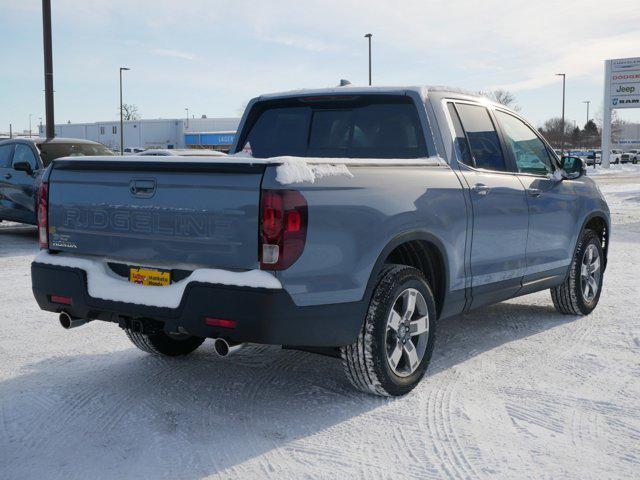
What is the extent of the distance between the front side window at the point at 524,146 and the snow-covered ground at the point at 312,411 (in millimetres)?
1338

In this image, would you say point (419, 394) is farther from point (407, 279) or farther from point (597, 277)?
point (597, 277)

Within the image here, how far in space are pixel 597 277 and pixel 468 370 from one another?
2.55m

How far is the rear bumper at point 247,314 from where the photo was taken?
3.71m

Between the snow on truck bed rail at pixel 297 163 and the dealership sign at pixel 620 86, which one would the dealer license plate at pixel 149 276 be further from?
→ the dealership sign at pixel 620 86

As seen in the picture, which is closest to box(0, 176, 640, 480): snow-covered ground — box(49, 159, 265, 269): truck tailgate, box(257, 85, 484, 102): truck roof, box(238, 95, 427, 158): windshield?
box(49, 159, 265, 269): truck tailgate

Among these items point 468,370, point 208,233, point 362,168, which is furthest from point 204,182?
point 468,370

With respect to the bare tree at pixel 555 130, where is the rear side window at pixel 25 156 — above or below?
below

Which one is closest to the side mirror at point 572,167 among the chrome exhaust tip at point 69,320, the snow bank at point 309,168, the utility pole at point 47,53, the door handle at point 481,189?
the door handle at point 481,189

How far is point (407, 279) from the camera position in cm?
441

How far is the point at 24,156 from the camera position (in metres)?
13.2

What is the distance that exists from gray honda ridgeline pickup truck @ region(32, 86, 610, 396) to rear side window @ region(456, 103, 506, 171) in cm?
2

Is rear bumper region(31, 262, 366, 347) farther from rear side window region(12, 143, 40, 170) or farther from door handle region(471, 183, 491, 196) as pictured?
rear side window region(12, 143, 40, 170)

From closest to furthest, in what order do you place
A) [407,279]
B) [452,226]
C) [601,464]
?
[601,464] → [407,279] → [452,226]

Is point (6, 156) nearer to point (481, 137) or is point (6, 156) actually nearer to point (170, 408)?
point (481, 137)
